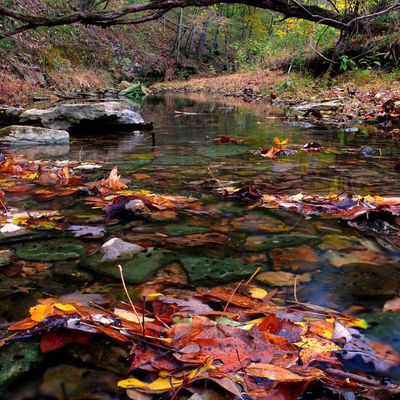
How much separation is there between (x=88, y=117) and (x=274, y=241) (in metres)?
5.35

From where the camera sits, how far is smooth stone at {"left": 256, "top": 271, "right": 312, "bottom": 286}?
1.48 metres

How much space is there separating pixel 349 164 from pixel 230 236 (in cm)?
209

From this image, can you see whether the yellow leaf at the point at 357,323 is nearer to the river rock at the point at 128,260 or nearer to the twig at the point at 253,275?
the twig at the point at 253,275

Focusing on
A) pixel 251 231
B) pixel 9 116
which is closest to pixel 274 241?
pixel 251 231

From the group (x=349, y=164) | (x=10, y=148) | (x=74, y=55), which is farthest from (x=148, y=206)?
(x=74, y=55)

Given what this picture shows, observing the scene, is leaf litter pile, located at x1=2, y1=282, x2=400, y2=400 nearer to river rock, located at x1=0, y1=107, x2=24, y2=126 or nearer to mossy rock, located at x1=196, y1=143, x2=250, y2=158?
mossy rock, located at x1=196, y1=143, x2=250, y2=158

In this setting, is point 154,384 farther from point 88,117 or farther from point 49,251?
point 88,117

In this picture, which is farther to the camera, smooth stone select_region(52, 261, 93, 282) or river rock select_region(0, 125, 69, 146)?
river rock select_region(0, 125, 69, 146)

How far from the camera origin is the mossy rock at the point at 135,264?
1.55 meters

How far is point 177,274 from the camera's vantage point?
1.56 m

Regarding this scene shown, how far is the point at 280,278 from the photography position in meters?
1.52

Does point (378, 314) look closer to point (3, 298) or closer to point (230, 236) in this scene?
point (230, 236)

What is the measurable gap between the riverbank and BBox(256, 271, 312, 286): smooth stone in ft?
18.5

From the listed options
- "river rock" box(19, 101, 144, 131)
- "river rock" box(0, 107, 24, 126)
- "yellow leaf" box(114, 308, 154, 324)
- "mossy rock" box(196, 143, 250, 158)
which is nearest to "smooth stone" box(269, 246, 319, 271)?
"yellow leaf" box(114, 308, 154, 324)
